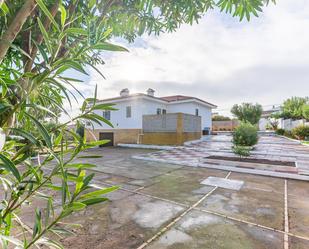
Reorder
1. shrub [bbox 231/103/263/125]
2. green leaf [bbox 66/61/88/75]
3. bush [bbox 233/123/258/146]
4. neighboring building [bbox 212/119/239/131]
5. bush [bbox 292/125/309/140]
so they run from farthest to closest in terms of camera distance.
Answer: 1. neighboring building [bbox 212/119/239/131]
2. shrub [bbox 231/103/263/125]
3. bush [bbox 292/125/309/140]
4. bush [bbox 233/123/258/146]
5. green leaf [bbox 66/61/88/75]

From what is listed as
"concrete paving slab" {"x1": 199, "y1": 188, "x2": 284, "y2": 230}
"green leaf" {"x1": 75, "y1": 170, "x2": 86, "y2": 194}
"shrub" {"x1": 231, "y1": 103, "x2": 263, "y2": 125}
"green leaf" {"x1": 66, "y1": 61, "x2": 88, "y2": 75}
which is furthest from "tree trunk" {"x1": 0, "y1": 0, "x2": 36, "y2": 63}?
"shrub" {"x1": 231, "y1": 103, "x2": 263, "y2": 125}

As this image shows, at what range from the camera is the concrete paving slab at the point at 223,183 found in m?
4.91

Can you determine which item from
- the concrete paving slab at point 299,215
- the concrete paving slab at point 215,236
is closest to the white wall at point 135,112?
the concrete paving slab at point 299,215

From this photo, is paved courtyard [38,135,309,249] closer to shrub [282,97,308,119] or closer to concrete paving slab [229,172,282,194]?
concrete paving slab [229,172,282,194]

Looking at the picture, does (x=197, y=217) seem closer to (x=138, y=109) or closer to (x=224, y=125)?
(x=138, y=109)

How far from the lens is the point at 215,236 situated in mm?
2586

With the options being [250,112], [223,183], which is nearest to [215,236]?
[223,183]

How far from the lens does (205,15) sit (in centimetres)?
257

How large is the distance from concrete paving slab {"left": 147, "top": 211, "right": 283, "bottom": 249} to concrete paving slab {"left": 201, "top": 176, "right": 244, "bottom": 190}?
6.68 feet

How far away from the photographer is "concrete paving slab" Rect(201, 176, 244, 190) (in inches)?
193

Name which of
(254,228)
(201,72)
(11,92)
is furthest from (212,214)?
(201,72)

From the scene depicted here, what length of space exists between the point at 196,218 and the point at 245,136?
693 centimetres

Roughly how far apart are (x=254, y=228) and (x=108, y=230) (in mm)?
2332

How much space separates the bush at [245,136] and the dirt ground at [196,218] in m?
3.70
